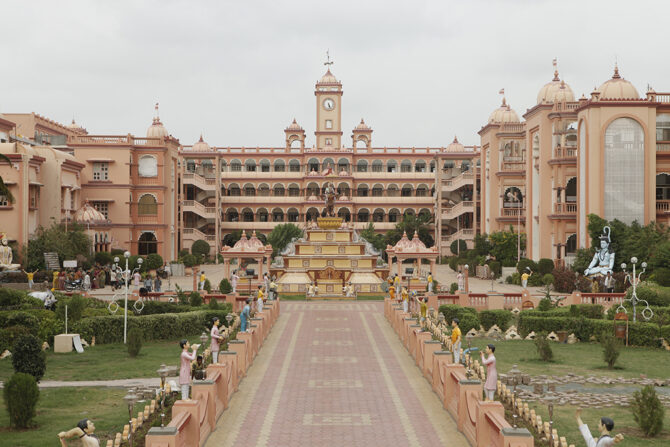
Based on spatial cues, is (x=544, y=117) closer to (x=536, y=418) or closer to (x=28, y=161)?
(x=28, y=161)

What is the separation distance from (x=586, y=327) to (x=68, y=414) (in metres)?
17.9

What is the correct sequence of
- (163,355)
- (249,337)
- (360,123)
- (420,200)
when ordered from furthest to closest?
1. (360,123)
2. (420,200)
3. (163,355)
4. (249,337)

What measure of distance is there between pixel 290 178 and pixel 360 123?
1104 centimetres

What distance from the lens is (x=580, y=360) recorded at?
22688 mm

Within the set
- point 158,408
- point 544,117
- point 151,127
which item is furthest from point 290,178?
point 158,408

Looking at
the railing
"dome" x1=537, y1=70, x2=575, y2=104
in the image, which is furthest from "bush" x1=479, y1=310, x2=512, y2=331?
"dome" x1=537, y1=70, x2=575, y2=104

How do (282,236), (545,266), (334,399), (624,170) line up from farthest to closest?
(282,236) < (545,266) < (624,170) < (334,399)

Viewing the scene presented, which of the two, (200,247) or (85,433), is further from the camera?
(200,247)

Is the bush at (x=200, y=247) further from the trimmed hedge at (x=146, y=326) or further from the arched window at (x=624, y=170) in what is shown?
the trimmed hedge at (x=146, y=326)

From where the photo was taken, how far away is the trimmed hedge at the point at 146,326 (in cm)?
2545

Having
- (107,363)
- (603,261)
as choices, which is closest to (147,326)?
(107,363)

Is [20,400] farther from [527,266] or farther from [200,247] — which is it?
[200,247]

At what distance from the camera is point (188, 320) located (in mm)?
27375

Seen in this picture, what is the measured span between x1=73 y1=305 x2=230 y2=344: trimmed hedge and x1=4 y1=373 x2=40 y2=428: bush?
11.2 m
